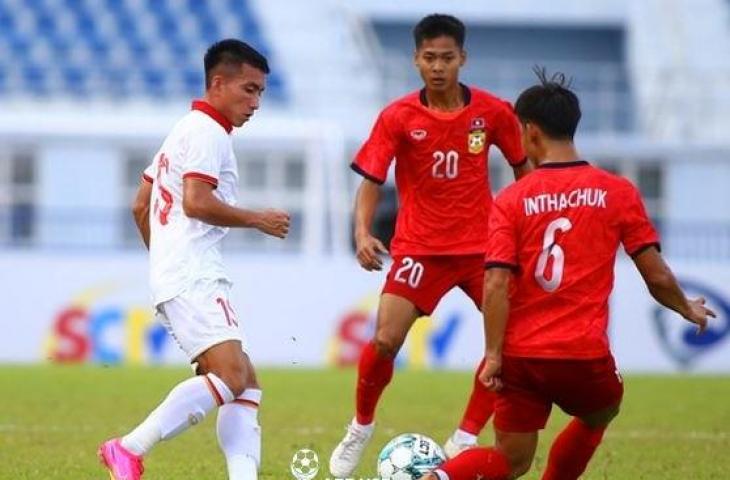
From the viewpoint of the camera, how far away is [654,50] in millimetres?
35094

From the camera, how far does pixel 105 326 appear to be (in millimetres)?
22062

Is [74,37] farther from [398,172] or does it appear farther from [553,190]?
[553,190]

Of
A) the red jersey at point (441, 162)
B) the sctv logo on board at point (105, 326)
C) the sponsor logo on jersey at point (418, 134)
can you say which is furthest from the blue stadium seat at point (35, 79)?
the sponsor logo on jersey at point (418, 134)

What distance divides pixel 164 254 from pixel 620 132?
1003 inches

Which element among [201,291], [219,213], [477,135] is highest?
[477,135]

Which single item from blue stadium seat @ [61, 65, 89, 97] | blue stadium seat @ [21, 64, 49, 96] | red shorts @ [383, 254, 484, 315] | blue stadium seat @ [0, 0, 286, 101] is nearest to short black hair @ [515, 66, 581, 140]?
red shorts @ [383, 254, 484, 315]

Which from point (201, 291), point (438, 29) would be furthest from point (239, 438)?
point (438, 29)

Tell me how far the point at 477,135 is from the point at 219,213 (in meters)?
2.69

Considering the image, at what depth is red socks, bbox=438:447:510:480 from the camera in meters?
7.77

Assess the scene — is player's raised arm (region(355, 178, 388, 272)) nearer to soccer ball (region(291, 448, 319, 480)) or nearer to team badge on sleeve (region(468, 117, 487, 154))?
team badge on sleeve (region(468, 117, 487, 154))

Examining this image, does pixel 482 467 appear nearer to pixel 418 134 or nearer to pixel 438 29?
pixel 418 134

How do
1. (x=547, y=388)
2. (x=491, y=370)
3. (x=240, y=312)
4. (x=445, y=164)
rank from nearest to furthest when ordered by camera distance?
(x=491, y=370) → (x=547, y=388) → (x=445, y=164) → (x=240, y=312)

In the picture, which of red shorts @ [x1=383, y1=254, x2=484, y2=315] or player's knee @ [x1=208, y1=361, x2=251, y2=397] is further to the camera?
red shorts @ [x1=383, y1=254, x2=484, y2=315]

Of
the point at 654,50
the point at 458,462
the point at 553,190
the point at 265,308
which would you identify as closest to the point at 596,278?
the point at 553,190
